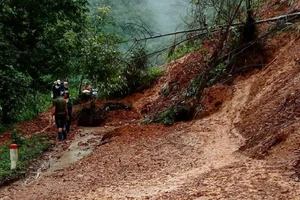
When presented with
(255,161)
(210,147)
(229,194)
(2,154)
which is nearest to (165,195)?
(229,194)

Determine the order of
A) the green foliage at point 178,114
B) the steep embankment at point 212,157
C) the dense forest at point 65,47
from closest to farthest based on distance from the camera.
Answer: the steep embankment at point 212,157 → the dense forest at point 65,47 → the green foliage at point 178,114

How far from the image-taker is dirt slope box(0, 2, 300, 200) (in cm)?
681

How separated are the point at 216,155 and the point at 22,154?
4999 millimetres

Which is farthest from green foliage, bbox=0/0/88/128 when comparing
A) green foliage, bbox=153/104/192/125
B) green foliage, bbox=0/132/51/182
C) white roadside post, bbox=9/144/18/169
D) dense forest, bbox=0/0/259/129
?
green foliage, bbox=153/104/192/125

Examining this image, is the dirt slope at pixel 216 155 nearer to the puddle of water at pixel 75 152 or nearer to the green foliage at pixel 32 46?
the puddle of water at pixel 75 152

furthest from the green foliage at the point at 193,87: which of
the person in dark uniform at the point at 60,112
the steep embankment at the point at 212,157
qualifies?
the person in dark uniform at the point at 60,112

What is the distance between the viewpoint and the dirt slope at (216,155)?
6.81 m

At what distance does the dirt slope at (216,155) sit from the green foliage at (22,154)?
0.34m

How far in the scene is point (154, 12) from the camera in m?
36.5

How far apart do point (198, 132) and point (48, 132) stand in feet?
19.9

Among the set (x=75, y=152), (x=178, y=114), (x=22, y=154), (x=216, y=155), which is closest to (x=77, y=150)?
(x=75, y=152)

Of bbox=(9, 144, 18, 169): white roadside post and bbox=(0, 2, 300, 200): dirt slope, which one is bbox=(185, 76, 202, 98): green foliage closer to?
bbox=(0, 2, 300, 200): dirt slope

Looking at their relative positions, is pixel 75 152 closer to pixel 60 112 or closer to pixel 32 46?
pixel 60 112

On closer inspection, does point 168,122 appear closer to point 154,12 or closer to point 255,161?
point 255,161
